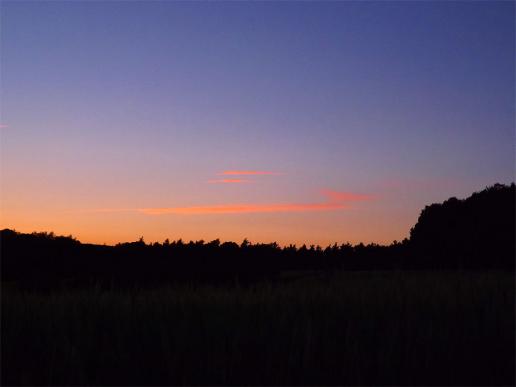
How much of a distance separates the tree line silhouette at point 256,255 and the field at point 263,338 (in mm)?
5327

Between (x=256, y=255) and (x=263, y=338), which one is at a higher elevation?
(x=256, y=255)

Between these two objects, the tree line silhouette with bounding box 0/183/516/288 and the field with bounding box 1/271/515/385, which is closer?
the field with bounding box 1/271/515/385

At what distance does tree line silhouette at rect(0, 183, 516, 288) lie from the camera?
15688 millimetres

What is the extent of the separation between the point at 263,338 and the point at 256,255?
11513 millimetres

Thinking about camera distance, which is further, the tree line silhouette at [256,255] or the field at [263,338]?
the tree line silhouette at [256,255]

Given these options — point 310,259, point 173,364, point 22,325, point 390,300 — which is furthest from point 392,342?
point 310,259

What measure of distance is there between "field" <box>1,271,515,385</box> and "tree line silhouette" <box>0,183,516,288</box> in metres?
5.33

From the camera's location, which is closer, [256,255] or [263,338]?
[263,338]

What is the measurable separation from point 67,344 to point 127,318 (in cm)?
128

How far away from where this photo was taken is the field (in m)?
6.70

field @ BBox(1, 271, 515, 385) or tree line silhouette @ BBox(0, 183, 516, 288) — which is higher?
tree line silhouette @ BBox(0, 183, 516, 288)

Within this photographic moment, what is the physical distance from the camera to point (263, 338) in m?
7.24

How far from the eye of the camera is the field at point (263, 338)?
22.0 feet

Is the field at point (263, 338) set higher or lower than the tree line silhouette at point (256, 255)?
lower
